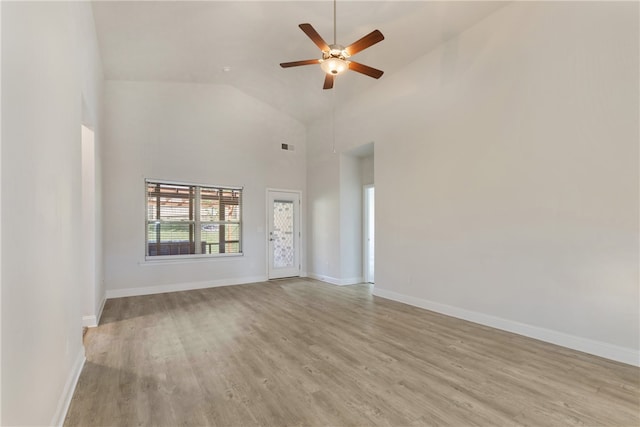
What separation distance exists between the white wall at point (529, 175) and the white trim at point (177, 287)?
3.27 metres

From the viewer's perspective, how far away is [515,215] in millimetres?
3723

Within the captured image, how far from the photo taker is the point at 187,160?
6.19m

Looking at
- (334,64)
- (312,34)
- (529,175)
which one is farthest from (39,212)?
(529,175)

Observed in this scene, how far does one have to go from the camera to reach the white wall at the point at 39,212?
1296 mm

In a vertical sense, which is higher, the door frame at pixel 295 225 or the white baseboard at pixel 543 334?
the door frame at pixel 295 225

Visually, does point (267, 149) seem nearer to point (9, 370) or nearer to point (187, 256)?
point (187, 256)

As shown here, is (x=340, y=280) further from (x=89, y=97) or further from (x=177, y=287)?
(x=89, y=97)

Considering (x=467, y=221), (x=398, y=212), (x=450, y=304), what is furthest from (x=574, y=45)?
(x=450, y=304)

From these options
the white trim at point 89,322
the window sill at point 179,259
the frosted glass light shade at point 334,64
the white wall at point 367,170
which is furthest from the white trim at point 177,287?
the frosted glass light shade at point 334,64

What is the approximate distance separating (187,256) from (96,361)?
3.32 metres

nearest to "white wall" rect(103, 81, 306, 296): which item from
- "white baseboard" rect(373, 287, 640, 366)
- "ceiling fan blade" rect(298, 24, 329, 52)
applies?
"white baseboard" rect(373, 287, 640, 366)

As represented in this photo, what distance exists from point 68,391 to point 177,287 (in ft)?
12.6

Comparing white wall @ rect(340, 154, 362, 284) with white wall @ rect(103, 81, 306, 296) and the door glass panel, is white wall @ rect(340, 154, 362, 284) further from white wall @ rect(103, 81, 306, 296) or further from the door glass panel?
the door glass panel

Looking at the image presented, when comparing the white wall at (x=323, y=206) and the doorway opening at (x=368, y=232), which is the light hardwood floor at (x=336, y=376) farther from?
the white wall at (x=323, y=206)
